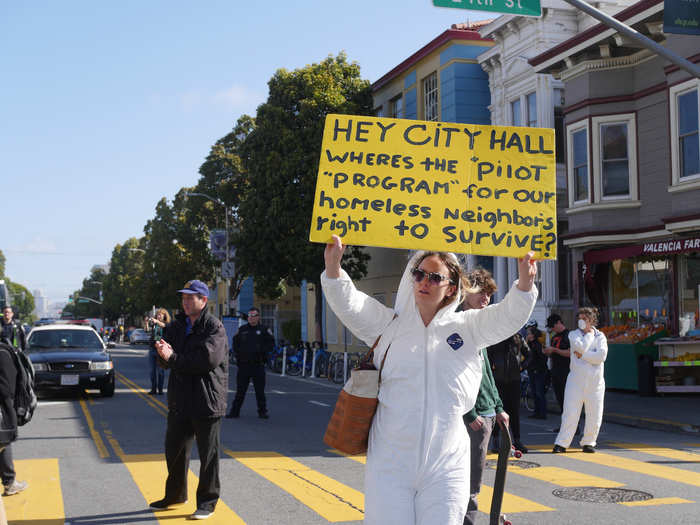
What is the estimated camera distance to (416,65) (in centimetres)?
3269

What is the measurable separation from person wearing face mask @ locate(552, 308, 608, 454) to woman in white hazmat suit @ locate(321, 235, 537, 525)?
23.4 ft

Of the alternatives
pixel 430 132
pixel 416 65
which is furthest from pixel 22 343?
pixel 416 65

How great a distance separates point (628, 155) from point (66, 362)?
14137 mm

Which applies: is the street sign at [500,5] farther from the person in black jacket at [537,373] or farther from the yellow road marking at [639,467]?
the person in black jacket at [537,373]

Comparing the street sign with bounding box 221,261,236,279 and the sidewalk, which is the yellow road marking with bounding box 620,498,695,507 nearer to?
the sidewalk

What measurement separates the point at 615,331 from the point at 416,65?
15.6m

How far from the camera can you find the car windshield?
63.9ft

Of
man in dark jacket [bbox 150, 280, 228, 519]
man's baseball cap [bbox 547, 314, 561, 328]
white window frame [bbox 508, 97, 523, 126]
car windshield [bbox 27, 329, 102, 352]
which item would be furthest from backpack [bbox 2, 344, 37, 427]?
white window frame [bbox 508, 97, 523, 126]

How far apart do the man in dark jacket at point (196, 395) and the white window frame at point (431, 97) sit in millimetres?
24374

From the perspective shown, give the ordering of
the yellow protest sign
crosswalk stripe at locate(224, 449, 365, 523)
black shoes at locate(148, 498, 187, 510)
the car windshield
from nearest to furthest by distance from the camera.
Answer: the yellow protest sign → crosswalk stripe at locate(224, 449, 365, 523) → black shoes at locate(148, 498, 187, 510) → the car windshield

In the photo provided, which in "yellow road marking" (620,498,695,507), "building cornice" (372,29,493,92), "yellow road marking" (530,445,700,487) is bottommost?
"yellow road marking" (530,445,700,487)

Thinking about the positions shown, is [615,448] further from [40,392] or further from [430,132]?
[40,392]

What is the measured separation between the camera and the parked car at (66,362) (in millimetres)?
17969

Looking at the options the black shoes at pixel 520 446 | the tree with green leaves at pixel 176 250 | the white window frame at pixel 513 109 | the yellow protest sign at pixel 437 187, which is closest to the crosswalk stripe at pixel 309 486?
the black shoes at pixel 520 446
